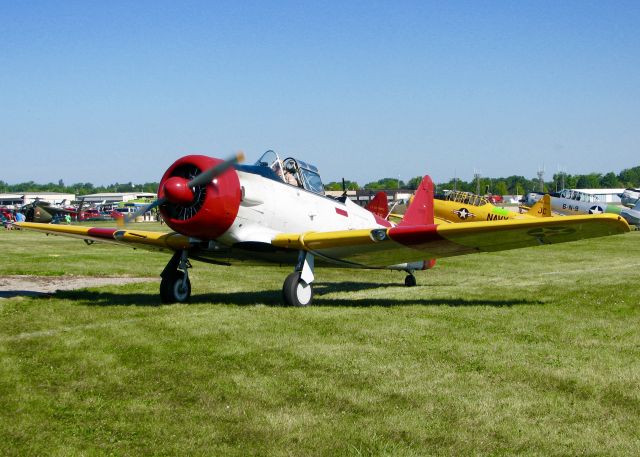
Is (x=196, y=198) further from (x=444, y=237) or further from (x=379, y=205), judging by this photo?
(x=379, y=205)

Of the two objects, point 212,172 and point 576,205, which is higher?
point 212,172

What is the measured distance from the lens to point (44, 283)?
15.6 metres

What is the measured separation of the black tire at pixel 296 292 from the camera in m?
11.4

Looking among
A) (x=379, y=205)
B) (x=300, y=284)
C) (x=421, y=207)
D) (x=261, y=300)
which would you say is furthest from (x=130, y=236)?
(x=379, y=205)

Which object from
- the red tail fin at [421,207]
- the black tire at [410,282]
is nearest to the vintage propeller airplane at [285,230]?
the black tire at [410,282]

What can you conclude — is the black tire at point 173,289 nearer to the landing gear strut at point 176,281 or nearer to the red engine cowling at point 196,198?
the landing gear strut at point 176,281

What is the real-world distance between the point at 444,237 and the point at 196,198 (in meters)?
3.99

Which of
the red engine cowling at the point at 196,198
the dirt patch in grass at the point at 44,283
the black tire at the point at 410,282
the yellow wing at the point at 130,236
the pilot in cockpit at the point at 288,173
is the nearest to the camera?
the red engine cowling at the point at 196,198

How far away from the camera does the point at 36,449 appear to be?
15.0 feet

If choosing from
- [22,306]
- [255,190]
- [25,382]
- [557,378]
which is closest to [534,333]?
[557,378]

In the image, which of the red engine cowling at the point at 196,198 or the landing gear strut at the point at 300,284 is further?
the landing gear strut at the point at 300,284

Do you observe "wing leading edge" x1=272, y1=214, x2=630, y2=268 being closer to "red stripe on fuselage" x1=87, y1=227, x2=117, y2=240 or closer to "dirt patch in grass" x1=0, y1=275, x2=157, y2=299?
"red stripe on fuselage" x1=87, y1=227, x2=117, y2=240

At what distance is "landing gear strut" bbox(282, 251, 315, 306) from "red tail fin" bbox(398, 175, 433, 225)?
4.82 m

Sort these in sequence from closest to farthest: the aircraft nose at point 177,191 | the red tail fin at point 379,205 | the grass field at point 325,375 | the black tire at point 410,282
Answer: the grass field at point 325,375 → the aircraft nose at point 177,191 → the black tire at point 410,282 → the red tail fin at point 379,205
